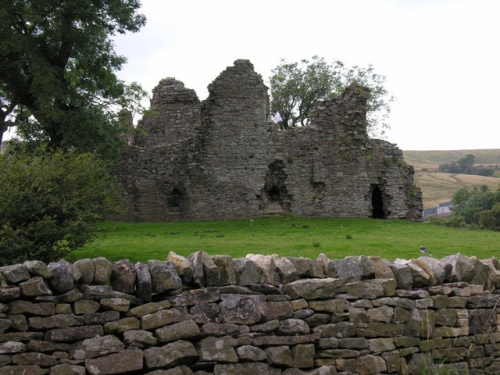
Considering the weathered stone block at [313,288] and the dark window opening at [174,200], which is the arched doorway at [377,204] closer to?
the dark window opening at [174,200]

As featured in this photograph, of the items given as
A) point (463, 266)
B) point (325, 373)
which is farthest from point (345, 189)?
point (325, 373)

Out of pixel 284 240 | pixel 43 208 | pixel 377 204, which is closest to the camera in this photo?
pixel 43 208

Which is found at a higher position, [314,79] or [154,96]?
[314,79]

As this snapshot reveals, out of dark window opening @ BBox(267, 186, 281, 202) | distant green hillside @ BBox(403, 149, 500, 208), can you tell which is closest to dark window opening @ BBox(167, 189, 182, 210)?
dark window opening @ BBox(267, 186, 281, 202)

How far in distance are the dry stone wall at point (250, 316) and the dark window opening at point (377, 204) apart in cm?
1930

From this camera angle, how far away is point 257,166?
2631 cm

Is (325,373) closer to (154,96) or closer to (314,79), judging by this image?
(154,96)

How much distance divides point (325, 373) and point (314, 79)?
43.2 m

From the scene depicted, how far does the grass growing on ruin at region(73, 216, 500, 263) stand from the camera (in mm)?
14398

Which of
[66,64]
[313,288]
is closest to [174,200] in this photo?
[66,64]

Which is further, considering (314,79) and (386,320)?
(314,79)

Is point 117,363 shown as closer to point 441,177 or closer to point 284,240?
point 284,240

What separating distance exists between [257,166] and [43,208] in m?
15.5

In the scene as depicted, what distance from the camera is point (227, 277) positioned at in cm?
782
